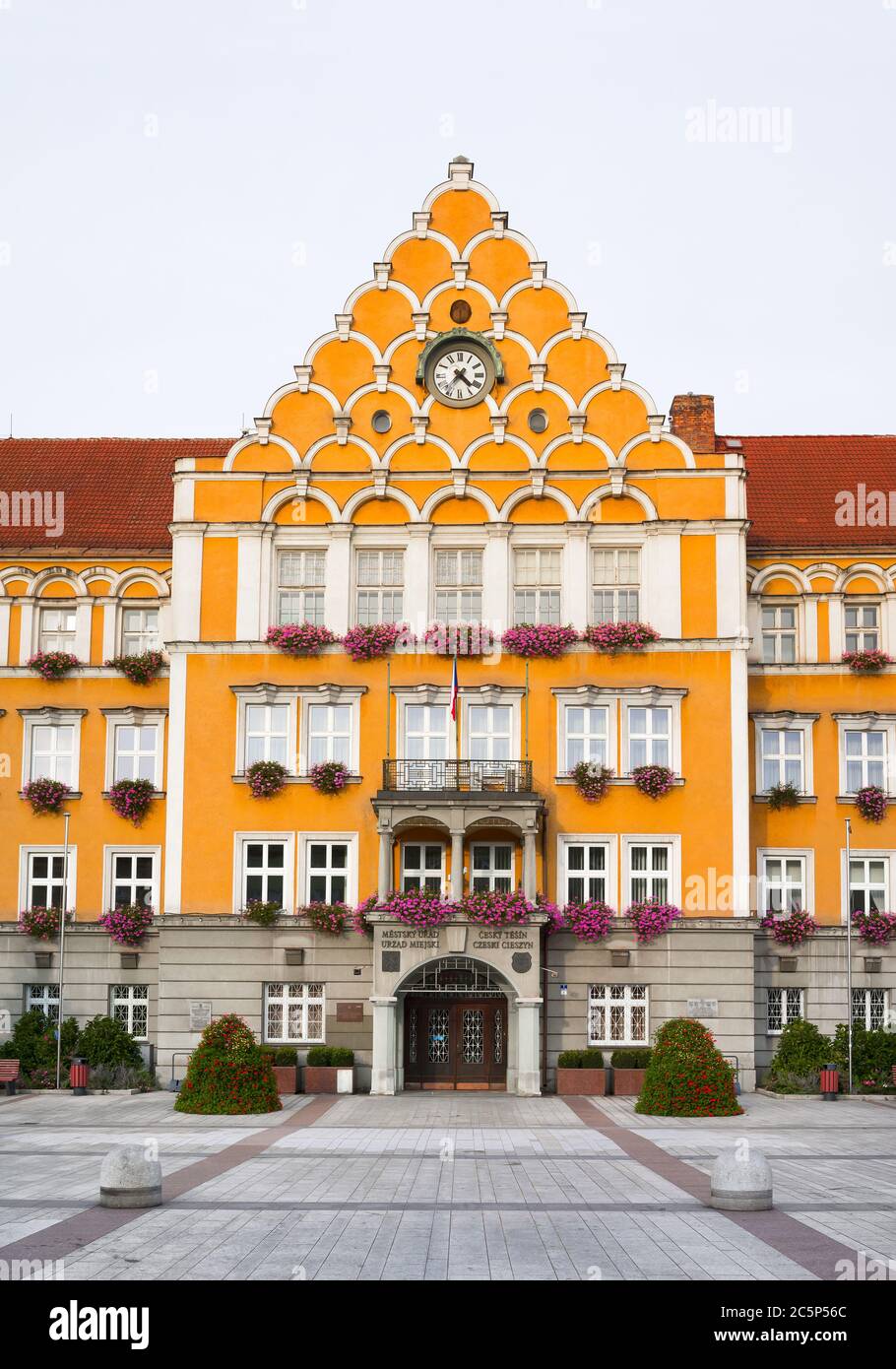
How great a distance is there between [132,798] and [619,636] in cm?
1332

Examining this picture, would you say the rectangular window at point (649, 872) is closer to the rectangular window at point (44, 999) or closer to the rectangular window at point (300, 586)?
the rectangular window at point (300, 586)

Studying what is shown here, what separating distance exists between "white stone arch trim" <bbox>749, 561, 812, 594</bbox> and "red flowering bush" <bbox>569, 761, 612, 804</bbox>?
7.03 m

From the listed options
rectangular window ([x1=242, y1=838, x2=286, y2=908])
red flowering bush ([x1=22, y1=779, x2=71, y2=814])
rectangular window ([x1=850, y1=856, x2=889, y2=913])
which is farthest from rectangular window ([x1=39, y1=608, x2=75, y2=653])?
rectangular window ([x1=850, y1=856, x2=889, y2=913])

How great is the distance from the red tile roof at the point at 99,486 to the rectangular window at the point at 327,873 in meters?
9.70

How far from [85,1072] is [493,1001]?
991cm

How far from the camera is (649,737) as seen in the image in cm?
4134

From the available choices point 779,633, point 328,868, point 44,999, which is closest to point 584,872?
point 328,868

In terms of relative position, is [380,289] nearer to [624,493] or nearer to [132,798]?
[624,493]

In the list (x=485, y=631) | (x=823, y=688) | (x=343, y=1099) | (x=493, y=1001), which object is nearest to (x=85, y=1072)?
(x=343, y=1099)

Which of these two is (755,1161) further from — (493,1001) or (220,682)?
(220,682)

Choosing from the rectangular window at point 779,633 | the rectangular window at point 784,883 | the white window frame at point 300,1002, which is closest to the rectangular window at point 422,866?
the white window frame at point 300,1002

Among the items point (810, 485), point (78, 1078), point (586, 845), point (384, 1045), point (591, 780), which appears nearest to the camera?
point (78, 1078)

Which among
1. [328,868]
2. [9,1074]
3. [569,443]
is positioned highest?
[569,443]

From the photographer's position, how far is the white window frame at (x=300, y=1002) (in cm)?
4044
